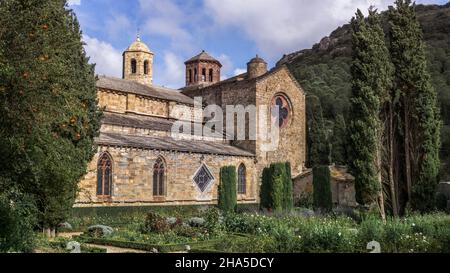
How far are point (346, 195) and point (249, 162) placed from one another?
6913mm

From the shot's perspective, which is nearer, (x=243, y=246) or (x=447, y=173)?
(x=243, y=246)

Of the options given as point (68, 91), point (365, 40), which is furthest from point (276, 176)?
point (68, 91)

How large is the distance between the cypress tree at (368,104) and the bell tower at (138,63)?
2314 centimetres

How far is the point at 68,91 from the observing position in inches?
439

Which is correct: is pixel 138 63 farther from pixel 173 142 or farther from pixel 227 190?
pixel 227 190

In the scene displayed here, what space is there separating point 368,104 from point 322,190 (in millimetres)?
7043

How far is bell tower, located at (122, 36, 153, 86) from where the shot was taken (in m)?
42.2

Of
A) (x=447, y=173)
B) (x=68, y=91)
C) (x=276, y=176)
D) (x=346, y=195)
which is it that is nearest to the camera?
(x=68, y=91)

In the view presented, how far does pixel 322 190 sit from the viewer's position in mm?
27266

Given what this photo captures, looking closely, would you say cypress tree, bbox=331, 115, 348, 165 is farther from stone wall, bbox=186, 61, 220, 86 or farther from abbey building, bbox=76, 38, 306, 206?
stone wall, bbox=186, 61, 220, 86

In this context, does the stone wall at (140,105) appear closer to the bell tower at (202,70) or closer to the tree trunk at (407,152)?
the bell tower at (202,70)

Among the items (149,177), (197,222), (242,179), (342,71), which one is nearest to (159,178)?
(149,177)

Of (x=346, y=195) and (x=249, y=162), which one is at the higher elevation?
(x=249, y=162)
